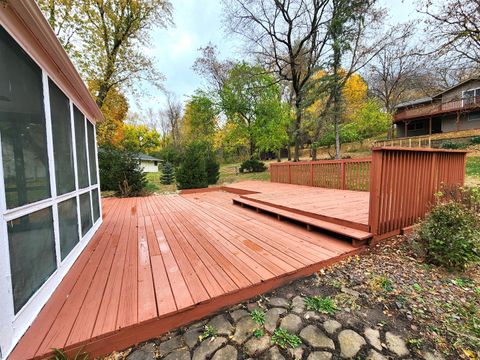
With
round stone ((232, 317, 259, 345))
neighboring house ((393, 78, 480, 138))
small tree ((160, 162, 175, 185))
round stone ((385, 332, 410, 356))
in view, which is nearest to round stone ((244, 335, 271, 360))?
round stone ((232, 317, 259, 345))

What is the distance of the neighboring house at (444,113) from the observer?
15688 millimetres

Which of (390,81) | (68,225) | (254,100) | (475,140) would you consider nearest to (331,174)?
(68,225)

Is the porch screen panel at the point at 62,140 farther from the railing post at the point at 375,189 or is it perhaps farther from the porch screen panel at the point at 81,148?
the railing post at the point at 375,189

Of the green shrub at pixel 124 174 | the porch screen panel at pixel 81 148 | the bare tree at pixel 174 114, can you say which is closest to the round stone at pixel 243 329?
the porch screen panel at pixel 81 148

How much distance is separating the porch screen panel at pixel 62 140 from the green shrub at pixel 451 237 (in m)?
4.21

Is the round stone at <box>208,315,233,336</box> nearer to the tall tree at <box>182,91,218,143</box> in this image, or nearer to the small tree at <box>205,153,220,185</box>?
the small tree at <box>205,153,220,185</box>

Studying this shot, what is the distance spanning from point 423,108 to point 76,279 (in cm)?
2594

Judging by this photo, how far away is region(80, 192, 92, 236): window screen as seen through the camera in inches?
115

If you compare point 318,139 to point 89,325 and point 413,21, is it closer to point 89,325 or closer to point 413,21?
point 413,21

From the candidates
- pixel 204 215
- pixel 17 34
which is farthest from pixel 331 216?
pixel 17 34

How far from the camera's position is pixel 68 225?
93.1 inches

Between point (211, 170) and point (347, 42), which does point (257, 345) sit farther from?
point (347, 42)

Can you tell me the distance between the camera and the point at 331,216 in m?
3.18

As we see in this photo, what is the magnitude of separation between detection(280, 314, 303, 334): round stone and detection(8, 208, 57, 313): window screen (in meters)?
1.87
